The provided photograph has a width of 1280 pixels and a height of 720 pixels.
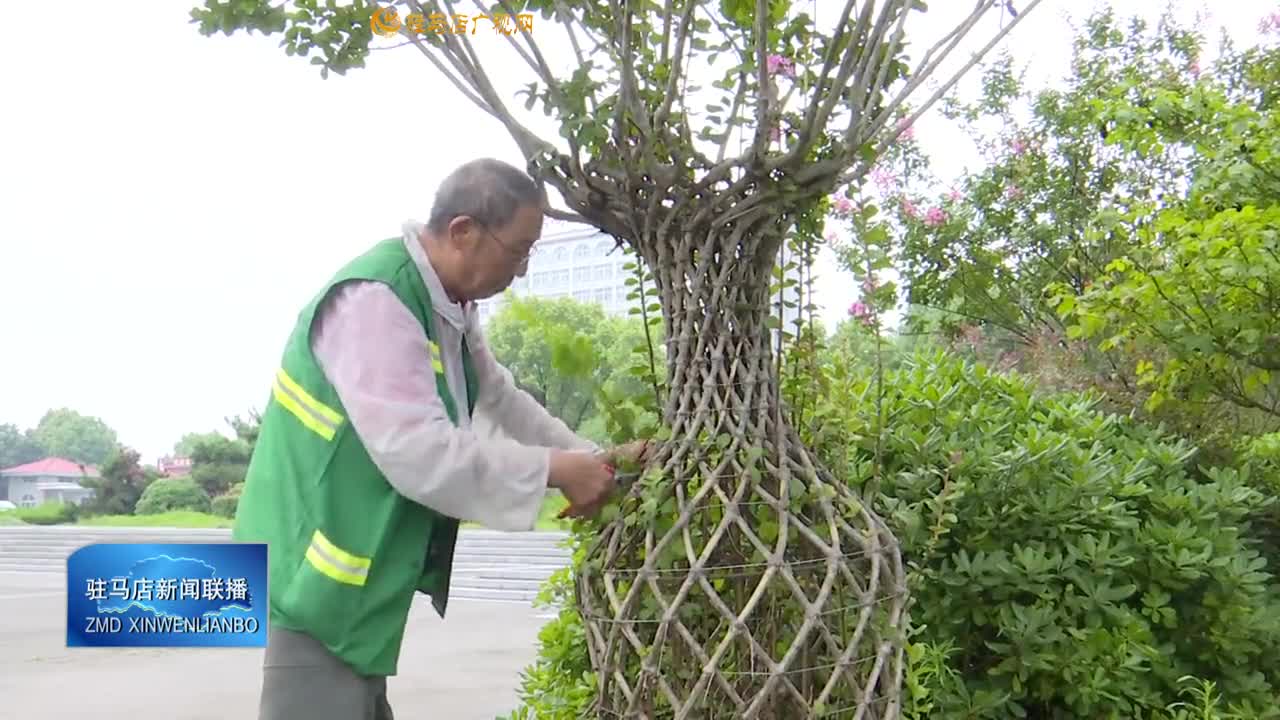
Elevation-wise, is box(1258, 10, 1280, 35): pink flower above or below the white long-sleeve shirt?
above

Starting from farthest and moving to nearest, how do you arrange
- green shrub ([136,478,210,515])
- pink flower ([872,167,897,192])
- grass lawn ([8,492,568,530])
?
1. green shrub ([136,478,210,515])
2. grass lawn ([8,492,568,530])
3. pink flower ([872,167,897,192])

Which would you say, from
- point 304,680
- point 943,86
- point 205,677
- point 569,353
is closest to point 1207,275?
point 943,86

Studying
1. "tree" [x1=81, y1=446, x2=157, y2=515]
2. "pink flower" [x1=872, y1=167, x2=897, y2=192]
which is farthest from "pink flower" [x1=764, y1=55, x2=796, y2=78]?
"tree" [x1=81, y1=446, x2=157, y2=515]

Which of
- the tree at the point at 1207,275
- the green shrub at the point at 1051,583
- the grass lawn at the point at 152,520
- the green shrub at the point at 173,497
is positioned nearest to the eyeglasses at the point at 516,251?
the green shrub at the point at 1051,583

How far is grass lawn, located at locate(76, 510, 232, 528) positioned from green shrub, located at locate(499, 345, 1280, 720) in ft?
70.0

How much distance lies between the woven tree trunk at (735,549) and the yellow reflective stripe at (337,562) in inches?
13.8

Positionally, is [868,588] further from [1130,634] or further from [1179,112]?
[1179,112]

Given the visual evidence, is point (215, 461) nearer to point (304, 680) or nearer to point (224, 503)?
point (224, 503)

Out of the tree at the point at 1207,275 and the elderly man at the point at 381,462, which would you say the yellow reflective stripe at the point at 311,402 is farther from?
the tree at the point at 1207,275

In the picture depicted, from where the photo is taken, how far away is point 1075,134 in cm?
769

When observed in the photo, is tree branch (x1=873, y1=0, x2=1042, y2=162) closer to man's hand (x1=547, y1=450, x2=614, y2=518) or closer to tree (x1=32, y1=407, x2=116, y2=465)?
man's hand (x1=547, y1=450, x2=614, y2=518)


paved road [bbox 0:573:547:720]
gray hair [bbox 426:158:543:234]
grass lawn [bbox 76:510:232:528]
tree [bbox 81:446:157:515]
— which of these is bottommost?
grass lawn [bbox 76:510:232:528]

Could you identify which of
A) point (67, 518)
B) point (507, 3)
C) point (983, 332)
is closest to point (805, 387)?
point (507, 3)

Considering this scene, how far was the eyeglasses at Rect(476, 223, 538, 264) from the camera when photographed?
1769 mm
